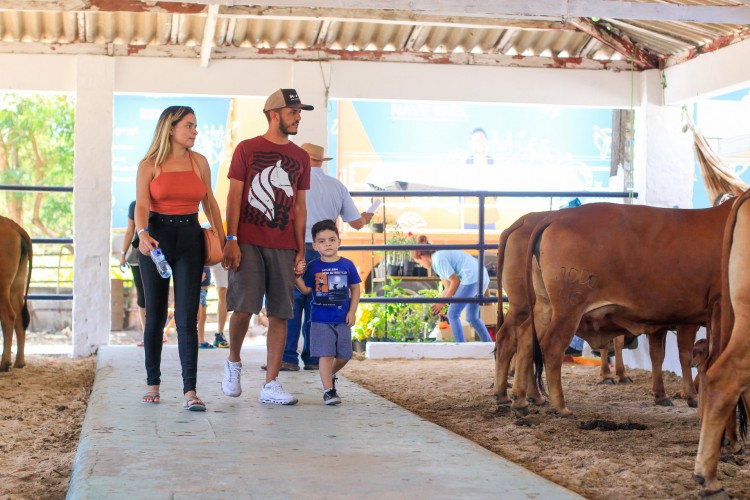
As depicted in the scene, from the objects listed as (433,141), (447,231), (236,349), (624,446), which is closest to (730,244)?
(624,446)

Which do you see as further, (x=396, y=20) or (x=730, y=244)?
(x=396, y=20)

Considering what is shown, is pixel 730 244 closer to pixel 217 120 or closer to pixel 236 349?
pixel 236 349

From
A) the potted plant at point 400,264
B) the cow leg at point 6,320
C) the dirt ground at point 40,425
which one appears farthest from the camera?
the potted plant at point 400,264

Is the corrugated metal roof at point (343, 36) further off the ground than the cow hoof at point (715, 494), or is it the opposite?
the corrugated metal roof at point (343, 36)

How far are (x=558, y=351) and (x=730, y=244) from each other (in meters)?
A: 1.96

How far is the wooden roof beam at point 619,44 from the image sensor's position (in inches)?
400

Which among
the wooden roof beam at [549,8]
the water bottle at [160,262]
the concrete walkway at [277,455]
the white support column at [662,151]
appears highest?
the wooden roof beam at [549,8]

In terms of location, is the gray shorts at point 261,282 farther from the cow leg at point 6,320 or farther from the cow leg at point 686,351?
the cow leg at point 6,320

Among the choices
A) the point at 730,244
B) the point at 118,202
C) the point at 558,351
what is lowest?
the point at 558,351

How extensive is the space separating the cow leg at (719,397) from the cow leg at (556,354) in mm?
2003

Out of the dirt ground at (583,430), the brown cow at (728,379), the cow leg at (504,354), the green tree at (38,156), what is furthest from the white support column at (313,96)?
the green tree at (38,156)

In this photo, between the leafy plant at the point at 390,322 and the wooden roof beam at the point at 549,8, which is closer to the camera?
the wooden roof beam at the point at 549,8

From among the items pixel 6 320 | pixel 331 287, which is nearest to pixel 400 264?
pixel 6 320

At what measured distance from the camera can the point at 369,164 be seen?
1508cm
